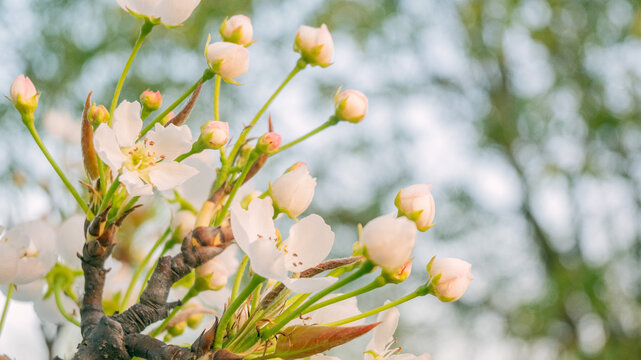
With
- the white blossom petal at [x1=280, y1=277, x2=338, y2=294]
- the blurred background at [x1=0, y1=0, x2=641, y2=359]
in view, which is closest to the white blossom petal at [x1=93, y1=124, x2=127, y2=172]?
the white blossom petal at [x1=280, y1=277, x2=338, y2=294]

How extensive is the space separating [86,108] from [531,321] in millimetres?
2053

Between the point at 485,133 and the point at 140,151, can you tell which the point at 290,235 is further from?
the point at 485,133

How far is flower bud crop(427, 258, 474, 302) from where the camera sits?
0.97ft

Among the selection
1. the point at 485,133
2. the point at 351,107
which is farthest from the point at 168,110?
the point at 485,133

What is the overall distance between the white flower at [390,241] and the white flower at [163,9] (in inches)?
7.1

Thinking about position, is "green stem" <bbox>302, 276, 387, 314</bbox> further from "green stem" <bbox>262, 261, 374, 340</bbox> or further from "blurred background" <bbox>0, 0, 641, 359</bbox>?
"blurred background" <bbox>0, 0, 641, 359</bbox>

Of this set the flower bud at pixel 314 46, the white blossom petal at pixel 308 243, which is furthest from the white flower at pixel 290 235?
the flower bud at pixel 314 46

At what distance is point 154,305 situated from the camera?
12.0 inches

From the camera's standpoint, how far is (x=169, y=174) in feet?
1.01

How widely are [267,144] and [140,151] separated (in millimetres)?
68

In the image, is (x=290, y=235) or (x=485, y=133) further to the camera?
(x=485, y=133)

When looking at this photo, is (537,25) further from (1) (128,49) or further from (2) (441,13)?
(1) (128,49)

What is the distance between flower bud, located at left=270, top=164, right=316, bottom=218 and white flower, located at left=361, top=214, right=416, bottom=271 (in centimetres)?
6

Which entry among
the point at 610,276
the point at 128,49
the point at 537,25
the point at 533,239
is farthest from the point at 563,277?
the point at 128,49
